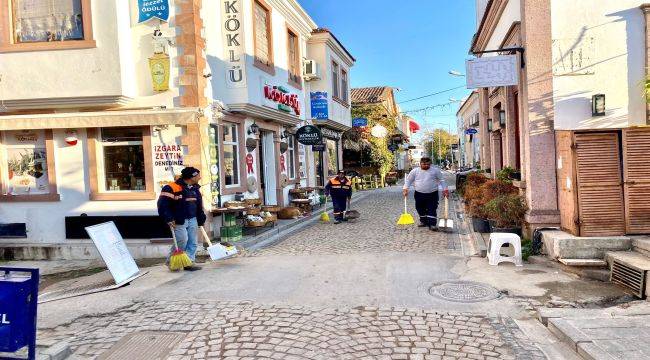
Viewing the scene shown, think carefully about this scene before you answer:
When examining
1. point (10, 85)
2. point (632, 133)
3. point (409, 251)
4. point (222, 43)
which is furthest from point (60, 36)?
point (632, 133)

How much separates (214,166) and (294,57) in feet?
22.1

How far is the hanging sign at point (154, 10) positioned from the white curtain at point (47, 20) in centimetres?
129

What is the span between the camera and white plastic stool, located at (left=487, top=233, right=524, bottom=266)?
7.17 meters

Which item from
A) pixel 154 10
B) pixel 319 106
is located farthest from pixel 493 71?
pixel 319 106

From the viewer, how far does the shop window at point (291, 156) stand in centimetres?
1591

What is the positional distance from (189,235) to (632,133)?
6988mm

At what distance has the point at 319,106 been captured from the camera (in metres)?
17.3

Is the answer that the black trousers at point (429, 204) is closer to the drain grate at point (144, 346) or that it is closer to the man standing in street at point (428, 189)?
the man standing in street at point (428, 189)

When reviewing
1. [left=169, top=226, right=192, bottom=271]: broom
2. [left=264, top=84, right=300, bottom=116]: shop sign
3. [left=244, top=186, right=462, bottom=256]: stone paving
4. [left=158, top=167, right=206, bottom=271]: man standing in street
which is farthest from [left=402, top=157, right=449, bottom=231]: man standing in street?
[left=169, top=226, right=192, bottom=271]: broom

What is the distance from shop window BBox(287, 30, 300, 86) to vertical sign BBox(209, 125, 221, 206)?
5.02 m

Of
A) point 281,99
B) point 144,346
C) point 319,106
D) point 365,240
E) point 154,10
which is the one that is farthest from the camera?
point 319,106

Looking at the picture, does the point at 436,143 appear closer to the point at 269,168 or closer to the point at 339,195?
the point at 269,168

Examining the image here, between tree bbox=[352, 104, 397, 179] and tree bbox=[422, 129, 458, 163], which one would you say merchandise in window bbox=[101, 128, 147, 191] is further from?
tree bbox=[422, 129, 458, 163]

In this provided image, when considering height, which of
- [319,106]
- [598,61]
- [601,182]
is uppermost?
[319,106]
